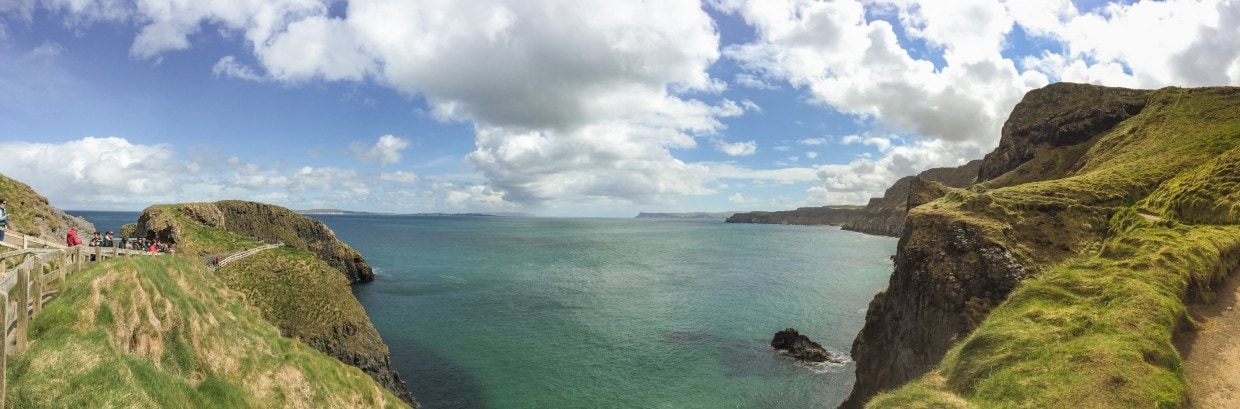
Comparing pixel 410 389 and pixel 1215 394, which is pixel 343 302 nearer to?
pixel 410 389

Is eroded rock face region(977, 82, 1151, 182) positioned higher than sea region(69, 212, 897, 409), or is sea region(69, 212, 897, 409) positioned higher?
eroded rock face region(977, 82, 1151, 182)

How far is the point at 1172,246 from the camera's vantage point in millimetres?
24766

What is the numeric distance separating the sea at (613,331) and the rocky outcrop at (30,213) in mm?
27098

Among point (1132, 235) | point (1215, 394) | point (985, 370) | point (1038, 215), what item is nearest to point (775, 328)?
point (1038, 215)

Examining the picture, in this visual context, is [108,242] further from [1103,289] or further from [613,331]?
[1103,289]

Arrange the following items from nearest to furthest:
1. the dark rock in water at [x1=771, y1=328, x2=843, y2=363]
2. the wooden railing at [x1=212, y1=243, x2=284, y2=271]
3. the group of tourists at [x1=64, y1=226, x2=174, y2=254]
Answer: the group of tourists at [x1=64, y1=226, x2=174, y2=254] → the wooden railing at [x1=212, y1=243, x2=284, y2=271] → the dark rock in water at [x1=771, y1=328, x2=843, y2=363]

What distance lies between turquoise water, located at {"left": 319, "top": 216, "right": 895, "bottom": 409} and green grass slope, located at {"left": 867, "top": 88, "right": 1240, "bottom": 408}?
1688 centimetres

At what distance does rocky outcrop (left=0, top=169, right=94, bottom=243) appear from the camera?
38844 mm

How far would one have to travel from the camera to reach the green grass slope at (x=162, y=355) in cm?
1134

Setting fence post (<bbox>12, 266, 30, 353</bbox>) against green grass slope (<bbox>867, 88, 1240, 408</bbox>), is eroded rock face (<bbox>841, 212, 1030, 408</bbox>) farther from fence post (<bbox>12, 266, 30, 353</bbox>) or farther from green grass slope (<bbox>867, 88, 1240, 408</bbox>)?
fence post (<bbox>12, 266, 30, 353</bbox>)

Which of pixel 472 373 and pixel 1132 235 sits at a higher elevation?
pixel 1132 235

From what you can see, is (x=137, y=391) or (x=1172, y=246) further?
(x=1172, y=246)

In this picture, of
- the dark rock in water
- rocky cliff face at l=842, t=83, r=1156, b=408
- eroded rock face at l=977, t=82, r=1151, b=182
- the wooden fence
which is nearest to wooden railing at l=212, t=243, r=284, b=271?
the wooden fence

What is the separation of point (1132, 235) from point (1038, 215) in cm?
447
